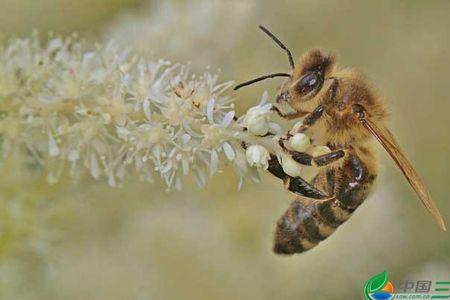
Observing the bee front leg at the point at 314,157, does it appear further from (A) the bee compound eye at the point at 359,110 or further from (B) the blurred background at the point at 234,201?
(B) the blurred background at the point at 234,201

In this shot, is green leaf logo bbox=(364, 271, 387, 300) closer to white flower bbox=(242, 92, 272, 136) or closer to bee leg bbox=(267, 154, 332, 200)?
bee leg bbox=(267, 154, 332, 200)

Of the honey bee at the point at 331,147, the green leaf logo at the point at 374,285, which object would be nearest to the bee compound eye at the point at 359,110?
the honey bee at the point at 331,147

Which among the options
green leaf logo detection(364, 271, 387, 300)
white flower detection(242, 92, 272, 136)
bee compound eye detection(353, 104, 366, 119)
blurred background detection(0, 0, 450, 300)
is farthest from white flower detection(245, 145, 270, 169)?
green leaf logo detection(364, 271, 387, 300)

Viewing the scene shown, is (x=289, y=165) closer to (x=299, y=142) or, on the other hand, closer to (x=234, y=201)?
(x=299, y=142)

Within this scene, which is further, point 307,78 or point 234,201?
point 234,201

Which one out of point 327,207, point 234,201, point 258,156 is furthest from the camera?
Result: point 234,201

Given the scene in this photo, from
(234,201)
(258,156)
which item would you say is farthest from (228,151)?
(234,201)

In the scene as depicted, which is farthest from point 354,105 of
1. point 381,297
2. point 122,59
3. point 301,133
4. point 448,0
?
point 448,0

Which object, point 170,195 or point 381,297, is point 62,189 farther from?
point 381,297
